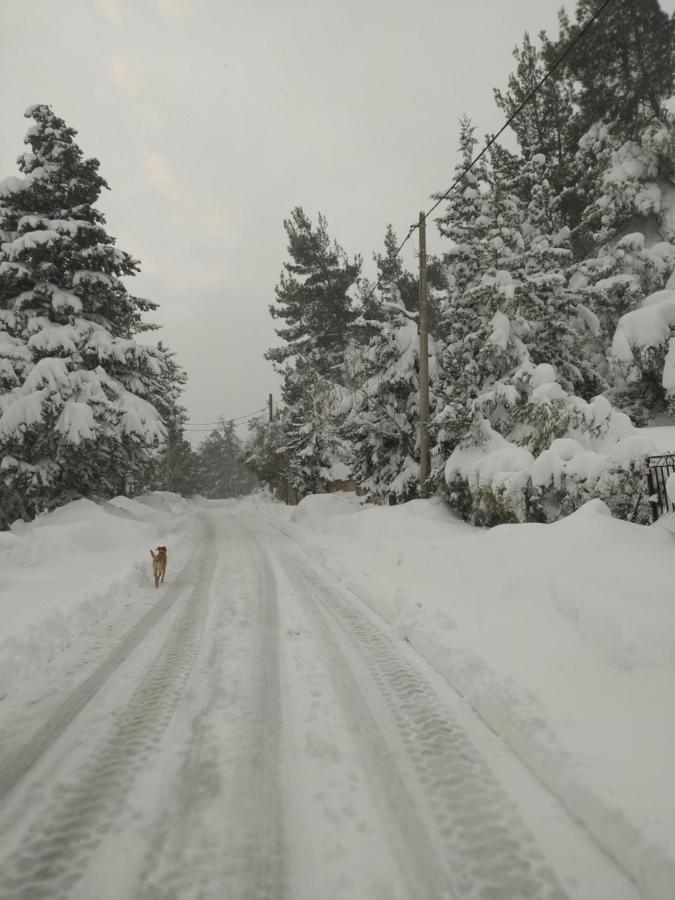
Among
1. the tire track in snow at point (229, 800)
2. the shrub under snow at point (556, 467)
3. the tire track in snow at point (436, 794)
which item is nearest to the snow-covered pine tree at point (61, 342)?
the shrub under snow at point (556, 467)

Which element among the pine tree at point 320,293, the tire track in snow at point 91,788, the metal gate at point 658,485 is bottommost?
the tire track in snow at point 91,788

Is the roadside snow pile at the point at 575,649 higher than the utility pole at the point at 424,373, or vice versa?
the utility pole at the point at 424,373

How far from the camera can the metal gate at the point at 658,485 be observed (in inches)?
277

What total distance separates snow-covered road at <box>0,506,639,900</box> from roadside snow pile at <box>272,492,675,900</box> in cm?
20

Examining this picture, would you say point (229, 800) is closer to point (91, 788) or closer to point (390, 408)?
point (91, 788)

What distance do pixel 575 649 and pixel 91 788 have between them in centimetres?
423

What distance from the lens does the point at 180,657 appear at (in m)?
4.94

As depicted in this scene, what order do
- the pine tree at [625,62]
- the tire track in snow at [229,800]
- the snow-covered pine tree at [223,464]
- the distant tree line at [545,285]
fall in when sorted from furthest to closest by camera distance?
1. the snow-covered pine tree at [223,464]
2. the pine tree at [625,62]
3. the distant tree line at [545,285]
4. the tire track in snow at [229,800]

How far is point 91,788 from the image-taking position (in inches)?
110

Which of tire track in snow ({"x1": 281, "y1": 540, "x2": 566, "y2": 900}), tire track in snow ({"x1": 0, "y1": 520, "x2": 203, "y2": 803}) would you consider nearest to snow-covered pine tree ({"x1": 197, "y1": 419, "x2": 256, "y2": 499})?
Result: tire track in snow ({"x1": 0, "y1": 520, "x2": 203, "y2": 803})

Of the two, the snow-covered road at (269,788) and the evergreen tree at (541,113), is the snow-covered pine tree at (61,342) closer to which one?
the snow-covered road at (269,788)

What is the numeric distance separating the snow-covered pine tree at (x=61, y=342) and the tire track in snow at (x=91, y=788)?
9.77 meters

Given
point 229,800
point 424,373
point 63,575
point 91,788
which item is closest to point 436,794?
point 229,800

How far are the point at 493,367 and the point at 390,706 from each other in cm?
1089
